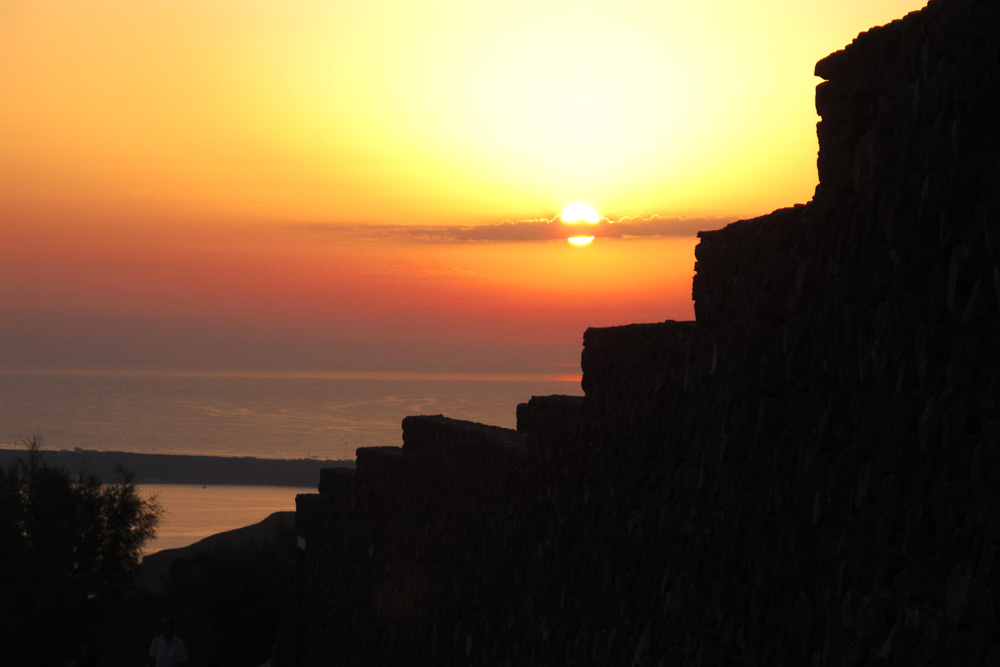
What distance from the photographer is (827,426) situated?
4117 millimetres

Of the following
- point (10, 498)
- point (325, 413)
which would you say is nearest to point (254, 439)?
point (325, 413)

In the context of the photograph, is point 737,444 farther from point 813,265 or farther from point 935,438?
point 935,438

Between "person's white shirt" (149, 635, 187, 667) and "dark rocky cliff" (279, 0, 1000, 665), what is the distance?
697 cm

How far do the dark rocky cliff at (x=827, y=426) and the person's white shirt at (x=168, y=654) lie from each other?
697 cm

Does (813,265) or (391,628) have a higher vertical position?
(813,265)

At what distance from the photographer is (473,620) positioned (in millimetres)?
8836

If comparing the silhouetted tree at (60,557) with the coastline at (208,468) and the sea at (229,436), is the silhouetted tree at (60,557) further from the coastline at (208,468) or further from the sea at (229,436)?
the coastline at (208,468)

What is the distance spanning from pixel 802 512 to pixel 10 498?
37.0 meters

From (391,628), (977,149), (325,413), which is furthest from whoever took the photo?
(325,413)

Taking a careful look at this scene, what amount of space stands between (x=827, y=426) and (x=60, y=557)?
36583 millimetres

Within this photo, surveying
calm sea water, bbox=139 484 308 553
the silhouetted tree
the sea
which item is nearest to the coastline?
calm sea water, bbox=139 484 308 553

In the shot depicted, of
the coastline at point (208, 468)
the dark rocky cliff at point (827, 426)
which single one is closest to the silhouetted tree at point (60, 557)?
the dark rocky cliff at point (827, 426)

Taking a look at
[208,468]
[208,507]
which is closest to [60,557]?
[208,507]

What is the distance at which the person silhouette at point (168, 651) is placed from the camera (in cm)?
1292
